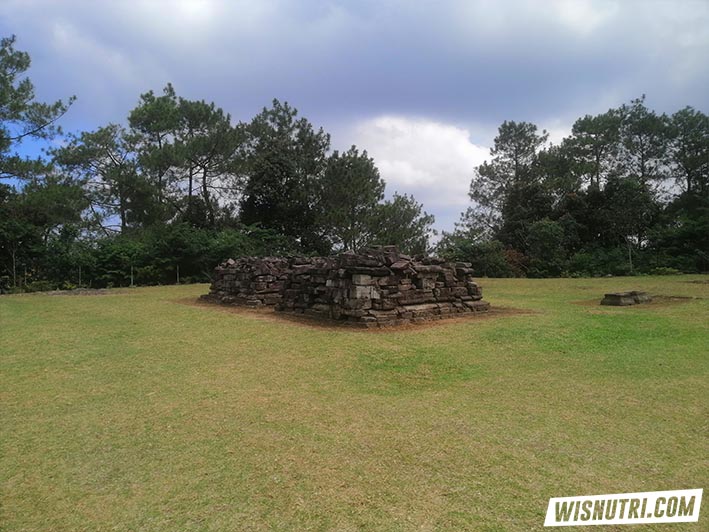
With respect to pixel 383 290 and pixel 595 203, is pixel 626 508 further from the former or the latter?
pixel 595 203

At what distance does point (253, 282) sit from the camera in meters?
13.5

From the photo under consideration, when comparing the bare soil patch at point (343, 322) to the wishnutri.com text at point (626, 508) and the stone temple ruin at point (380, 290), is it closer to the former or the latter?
the stone temple ruin at point (380, 290)

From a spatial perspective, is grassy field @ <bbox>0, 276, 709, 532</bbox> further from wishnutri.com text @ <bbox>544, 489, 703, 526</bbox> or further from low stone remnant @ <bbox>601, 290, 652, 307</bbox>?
low stone remnant @ <bbox>601, 290, 652, 307</bbox>

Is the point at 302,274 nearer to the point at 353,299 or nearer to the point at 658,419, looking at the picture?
the point at 353,299

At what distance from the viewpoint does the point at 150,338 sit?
7688 millimetres

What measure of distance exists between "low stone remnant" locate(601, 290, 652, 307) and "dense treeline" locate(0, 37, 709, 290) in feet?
37.3

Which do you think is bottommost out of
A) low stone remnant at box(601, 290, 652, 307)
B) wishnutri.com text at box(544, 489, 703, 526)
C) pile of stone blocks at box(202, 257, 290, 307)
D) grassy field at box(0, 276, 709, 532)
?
wishnutri.com text at box(544, 489, 703, 526)

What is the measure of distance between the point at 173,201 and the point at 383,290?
20537mm

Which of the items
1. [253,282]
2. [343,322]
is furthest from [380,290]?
[253,282]

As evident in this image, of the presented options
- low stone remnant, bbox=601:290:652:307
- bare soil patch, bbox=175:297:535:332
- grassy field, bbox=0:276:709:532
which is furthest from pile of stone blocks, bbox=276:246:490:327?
low stone remnant, bbox=601:290:652:307

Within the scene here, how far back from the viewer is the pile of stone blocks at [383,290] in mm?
9188

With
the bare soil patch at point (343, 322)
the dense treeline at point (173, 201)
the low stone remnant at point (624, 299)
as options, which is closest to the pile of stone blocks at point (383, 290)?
the bare soil patch at point (343, 322)

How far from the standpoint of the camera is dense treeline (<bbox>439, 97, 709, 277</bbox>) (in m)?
23.3

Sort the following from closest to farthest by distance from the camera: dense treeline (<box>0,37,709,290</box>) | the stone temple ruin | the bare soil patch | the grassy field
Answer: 1. the grassy field
2. the bare soil patch
3. the stone temple ruin
4. dense treeline (<box>0,37,709,290</box>)
